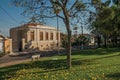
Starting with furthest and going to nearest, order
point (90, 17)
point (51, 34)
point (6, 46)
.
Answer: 1. point (51, 34)
2. point (6, 46)
3. point (90, 17)

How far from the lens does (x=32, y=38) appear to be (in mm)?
64438

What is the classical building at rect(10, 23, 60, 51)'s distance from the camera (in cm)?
5994

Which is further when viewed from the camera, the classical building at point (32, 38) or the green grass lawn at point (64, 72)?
the classical building at point (32, 38)

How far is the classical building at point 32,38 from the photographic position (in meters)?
59.9

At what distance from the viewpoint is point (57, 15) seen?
716 inches

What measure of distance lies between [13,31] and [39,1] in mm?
48411

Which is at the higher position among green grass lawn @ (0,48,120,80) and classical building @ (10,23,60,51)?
classical building @ (10,23,60,51)

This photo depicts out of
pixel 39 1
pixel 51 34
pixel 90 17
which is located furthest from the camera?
pixel 51 34

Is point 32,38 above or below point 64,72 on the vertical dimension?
above

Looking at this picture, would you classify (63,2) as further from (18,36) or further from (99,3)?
(18,36)

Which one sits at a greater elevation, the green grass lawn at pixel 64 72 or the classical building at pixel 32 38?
the classical building at pixel 32 38

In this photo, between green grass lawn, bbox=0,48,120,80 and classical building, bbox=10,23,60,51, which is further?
classical building, bbox=10,23,60,51

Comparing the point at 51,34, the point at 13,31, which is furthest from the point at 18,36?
the point at 51,34

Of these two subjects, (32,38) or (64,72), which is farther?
(32,38)
